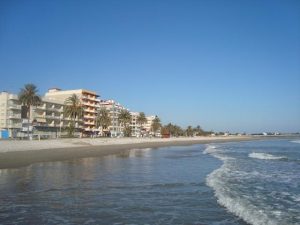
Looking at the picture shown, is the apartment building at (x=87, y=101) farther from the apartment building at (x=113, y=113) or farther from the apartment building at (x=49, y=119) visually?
the apartment building at (x=113, y=113)

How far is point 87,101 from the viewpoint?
13800cm

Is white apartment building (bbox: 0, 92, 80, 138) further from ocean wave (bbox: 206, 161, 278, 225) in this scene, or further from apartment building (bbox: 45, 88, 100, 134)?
ocean wave (bbox: 206, 161, 278, 225)

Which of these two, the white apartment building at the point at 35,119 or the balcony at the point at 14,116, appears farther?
the balcony at the point at 14,116

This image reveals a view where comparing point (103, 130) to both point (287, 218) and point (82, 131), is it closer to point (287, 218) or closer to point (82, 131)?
point (82, 131)

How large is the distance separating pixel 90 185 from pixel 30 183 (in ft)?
10.00

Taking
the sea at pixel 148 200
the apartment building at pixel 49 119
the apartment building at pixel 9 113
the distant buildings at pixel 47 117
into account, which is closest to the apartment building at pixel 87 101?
the distant buildings at pixel 47 117

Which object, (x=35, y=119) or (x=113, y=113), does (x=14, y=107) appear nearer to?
(x=35, y=119)

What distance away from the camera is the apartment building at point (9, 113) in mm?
98312

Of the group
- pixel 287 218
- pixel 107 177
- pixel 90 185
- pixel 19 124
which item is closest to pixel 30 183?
pixel 90 185

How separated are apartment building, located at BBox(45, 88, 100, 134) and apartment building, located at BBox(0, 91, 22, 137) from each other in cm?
3368

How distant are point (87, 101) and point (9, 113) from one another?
41427 millimetres

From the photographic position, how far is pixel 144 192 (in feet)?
51.8

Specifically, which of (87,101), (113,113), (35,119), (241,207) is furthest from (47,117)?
(241,207)

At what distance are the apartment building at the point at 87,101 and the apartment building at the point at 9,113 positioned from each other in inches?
1326
